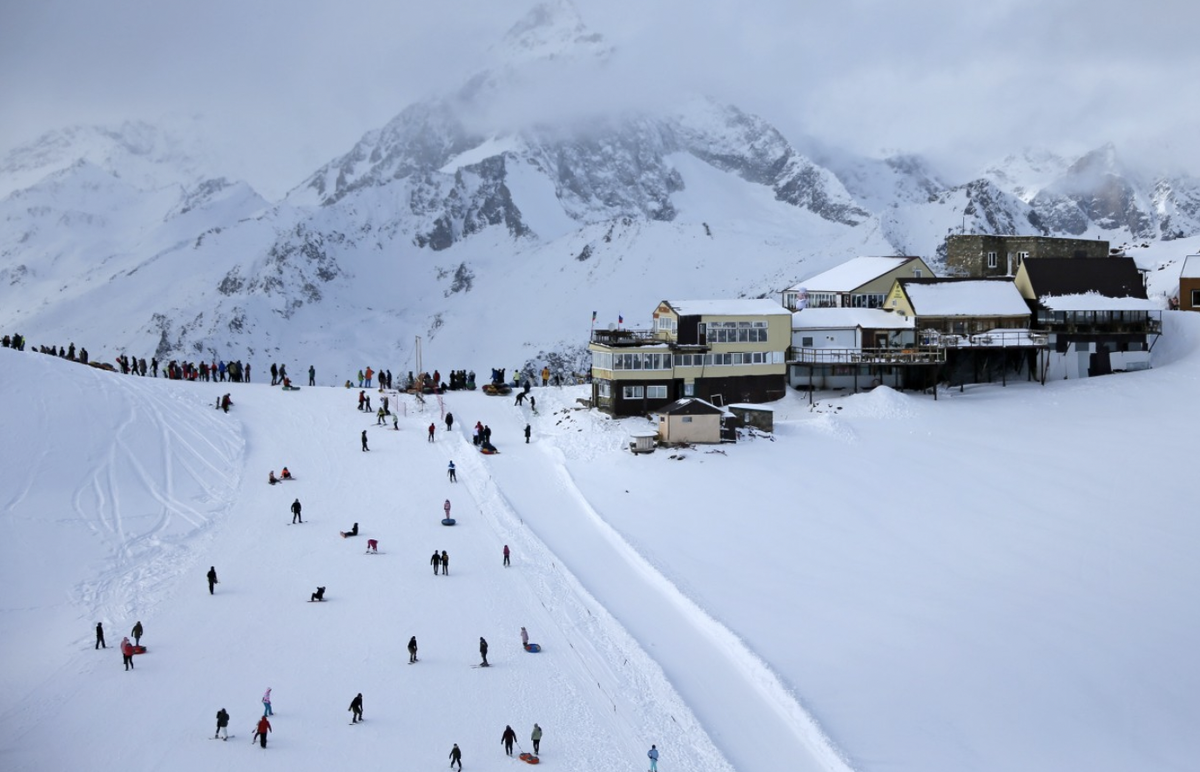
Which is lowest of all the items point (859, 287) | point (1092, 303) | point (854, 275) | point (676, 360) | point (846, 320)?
point (676, 360)

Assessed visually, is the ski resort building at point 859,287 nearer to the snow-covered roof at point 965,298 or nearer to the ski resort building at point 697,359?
the snow-covered roof at point 965,298

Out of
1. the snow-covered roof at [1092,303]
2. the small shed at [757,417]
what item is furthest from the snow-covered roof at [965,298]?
A: the small shed at [757,417]

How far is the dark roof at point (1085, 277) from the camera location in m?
59.8

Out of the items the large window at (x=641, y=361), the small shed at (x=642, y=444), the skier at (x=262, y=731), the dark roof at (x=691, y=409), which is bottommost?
the skier at (x=262, y=731)

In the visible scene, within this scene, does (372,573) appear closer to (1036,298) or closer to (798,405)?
(798,405)

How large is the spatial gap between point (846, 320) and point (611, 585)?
1197 inches

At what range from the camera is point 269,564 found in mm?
36188

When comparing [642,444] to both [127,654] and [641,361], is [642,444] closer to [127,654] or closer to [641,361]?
[641,361]

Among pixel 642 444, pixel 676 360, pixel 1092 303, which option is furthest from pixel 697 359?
pixel 1092 303

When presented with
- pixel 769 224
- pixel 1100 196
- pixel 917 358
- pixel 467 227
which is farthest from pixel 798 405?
pixel 1100 196

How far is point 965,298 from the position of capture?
59.8 metres

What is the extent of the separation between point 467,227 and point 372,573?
12380cm

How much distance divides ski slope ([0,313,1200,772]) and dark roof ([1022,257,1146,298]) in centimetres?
703

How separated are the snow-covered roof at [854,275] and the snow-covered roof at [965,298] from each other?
5.82m
